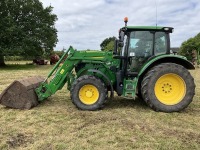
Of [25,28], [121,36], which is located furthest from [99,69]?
[25,28]

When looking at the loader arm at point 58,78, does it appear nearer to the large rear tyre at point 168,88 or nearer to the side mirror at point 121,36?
the side mirror at point 121,36

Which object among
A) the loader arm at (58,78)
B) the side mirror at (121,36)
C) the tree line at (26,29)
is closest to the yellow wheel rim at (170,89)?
the side mirror at (121,36)

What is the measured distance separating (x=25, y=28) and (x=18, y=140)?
76.0ft

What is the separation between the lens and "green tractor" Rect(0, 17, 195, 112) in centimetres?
653

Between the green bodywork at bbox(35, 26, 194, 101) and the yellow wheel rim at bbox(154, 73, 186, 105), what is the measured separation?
436 millimetres

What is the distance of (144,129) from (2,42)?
22183 mm

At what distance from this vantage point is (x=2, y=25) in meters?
24.4

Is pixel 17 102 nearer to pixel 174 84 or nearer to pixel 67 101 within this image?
pixel 67 101

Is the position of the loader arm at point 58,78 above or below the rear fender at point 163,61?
below

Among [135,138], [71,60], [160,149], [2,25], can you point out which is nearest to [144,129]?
[135,138]

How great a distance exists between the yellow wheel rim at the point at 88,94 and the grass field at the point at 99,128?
0.30m

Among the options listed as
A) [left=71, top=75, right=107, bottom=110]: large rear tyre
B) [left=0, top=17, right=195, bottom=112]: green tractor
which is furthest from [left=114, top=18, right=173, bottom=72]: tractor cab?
[left=71, top=75, right=107, bottom=110]: large rear tyre

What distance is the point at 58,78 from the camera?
6.93 m

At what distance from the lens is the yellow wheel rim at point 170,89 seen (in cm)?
658
